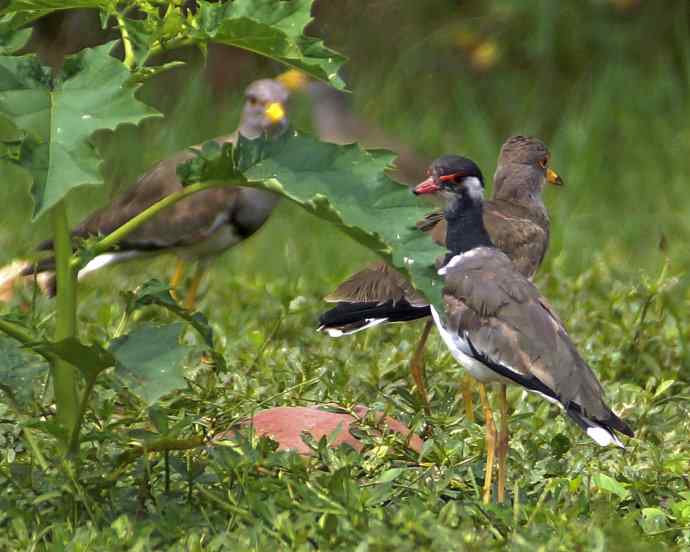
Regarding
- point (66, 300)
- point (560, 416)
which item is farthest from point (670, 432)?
point (66, 300)

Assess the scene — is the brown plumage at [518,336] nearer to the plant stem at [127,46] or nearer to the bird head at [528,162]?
the plant stem at [127,46]

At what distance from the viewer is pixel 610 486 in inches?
149

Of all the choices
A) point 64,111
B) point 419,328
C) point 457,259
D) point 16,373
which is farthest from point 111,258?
point 64,111

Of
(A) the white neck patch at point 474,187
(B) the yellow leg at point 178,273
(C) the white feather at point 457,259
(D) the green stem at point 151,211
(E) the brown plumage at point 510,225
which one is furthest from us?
(B) the yellow leg at point 178,273

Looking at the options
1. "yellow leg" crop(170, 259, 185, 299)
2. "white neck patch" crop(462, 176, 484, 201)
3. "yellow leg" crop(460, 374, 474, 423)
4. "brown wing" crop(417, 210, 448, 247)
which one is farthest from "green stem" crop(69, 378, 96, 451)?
"yellow leg" crop(170, 259, 185, 299)

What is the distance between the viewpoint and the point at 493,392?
4.93 m

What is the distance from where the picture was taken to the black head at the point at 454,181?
4.59m

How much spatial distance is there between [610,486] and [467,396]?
0.94 meters

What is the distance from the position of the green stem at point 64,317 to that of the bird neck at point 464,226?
132 centimetres

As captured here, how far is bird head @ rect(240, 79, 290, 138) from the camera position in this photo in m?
7.09

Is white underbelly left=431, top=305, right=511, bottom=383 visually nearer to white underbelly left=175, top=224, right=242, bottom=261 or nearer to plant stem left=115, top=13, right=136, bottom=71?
plant stem left=115, top=13, right=136, bottom=71

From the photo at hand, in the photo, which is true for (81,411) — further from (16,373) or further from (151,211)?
(151,211)

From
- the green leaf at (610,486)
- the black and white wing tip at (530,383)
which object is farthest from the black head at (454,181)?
the green leaf at (610,486)

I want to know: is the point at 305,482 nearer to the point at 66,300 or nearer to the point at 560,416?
the point at 66,300
